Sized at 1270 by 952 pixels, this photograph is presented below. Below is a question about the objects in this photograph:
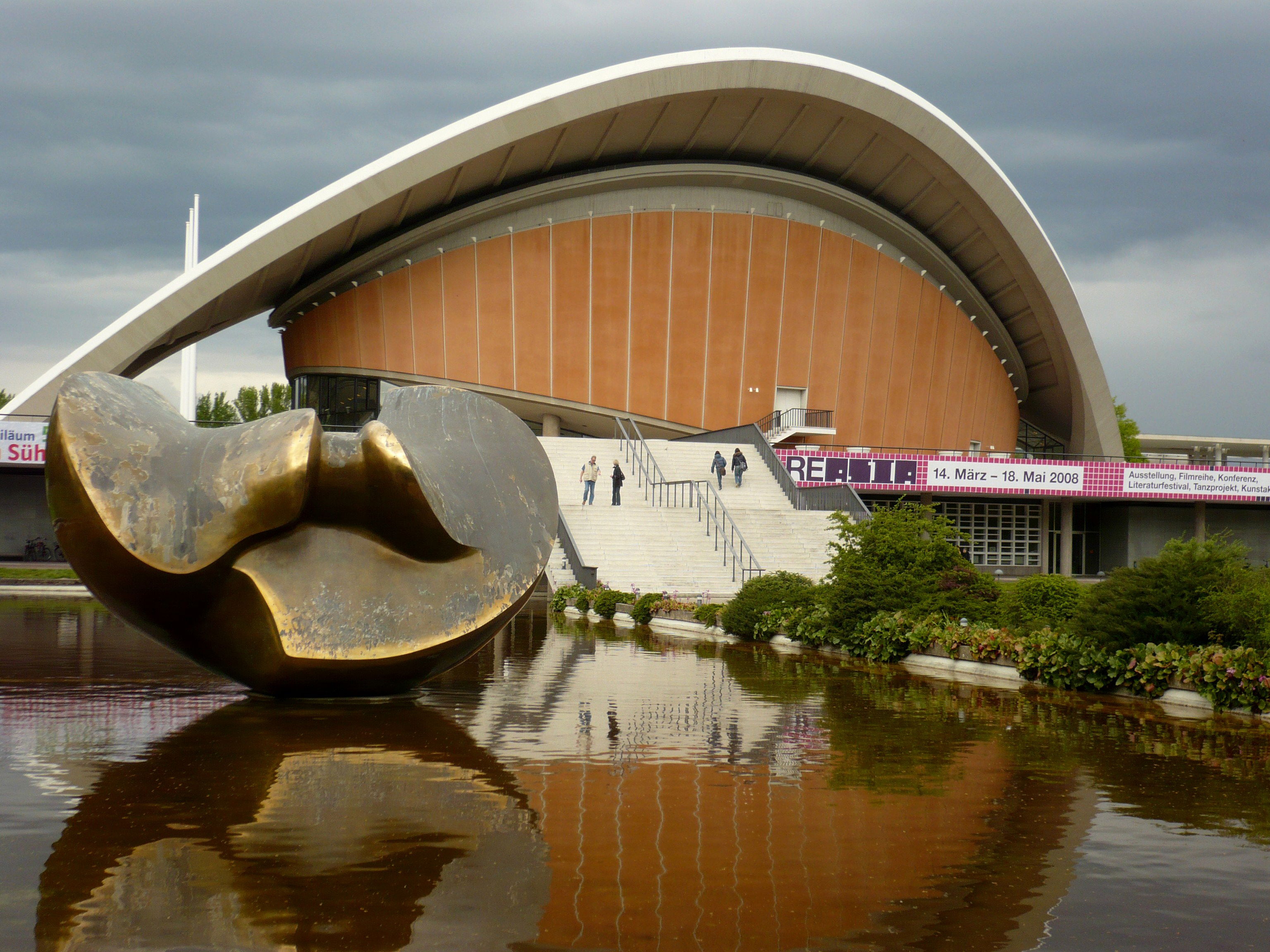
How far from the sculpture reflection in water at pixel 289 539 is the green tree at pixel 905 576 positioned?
579 centimetres

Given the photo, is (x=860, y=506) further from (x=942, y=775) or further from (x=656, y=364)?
(x=942, y=775)

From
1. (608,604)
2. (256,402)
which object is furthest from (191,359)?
(608,604)

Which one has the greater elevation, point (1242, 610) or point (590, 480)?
point (590, 480)

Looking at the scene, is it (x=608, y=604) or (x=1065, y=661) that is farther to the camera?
(x=608, y=604)

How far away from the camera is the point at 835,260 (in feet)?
153

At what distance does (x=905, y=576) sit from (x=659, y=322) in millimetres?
30442

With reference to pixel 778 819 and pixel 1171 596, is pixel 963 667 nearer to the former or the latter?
pixel 1171 596

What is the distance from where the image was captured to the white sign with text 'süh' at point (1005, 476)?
1423 inches

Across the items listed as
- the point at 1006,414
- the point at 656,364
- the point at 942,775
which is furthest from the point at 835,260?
the point at 942,775

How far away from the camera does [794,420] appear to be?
44.9 meters

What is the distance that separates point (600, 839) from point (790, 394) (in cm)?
4117

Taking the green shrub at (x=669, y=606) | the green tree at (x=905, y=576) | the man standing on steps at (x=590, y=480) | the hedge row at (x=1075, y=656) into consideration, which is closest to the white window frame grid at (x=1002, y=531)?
the man standing on steps at (x=590, y=480)

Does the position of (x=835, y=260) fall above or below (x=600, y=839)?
above

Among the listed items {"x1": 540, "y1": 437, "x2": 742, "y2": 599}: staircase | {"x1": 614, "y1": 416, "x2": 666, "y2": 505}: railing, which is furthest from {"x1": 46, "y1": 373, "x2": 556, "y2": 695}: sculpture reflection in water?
{"x1": 614, "y1": 416, "x2": 666, "y2": 505}: railing
